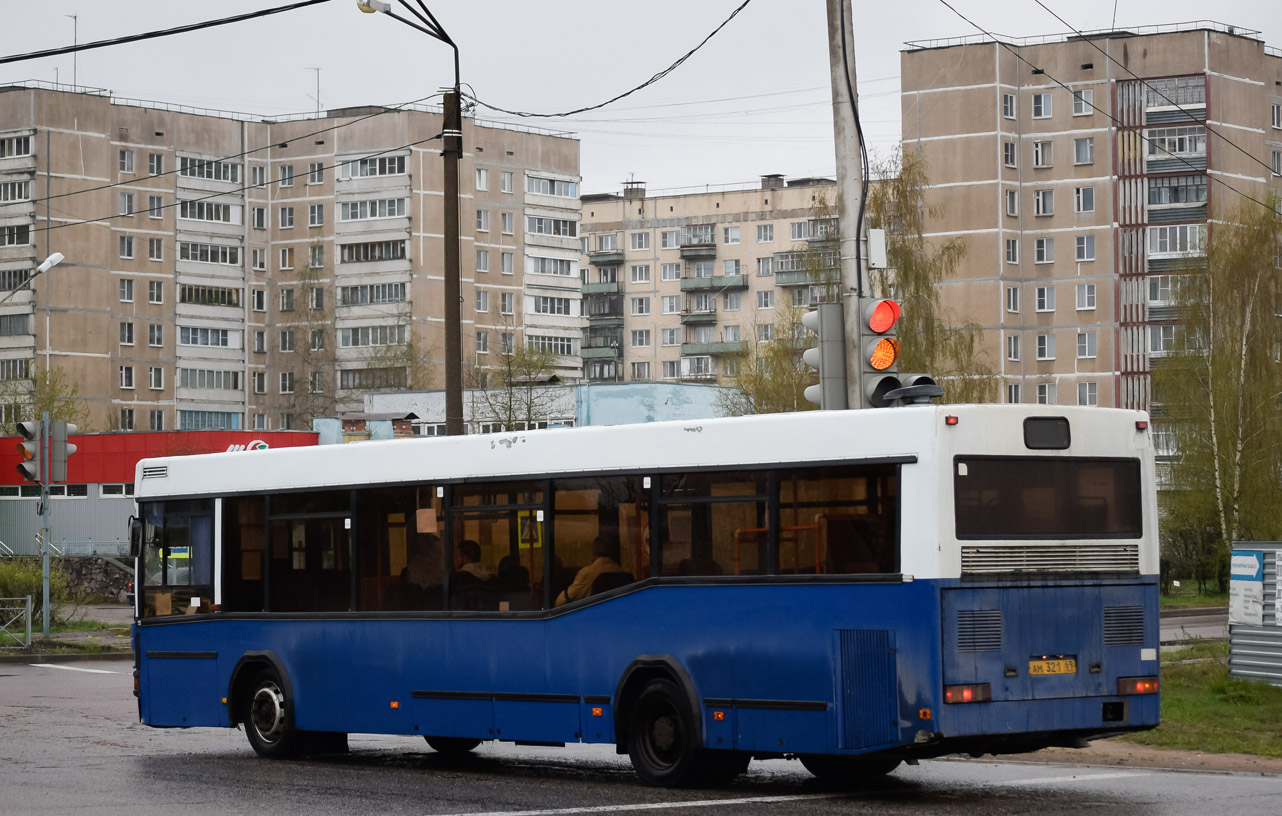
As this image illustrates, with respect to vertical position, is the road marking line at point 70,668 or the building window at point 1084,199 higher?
the building window at point 1084,199

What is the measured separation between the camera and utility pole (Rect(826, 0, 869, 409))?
55.4ft

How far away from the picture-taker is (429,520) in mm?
16031

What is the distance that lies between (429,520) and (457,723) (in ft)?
5.46

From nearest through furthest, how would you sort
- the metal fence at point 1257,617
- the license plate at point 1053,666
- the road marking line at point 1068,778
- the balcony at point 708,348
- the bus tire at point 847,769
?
the license plate at point 1053,666
the bus tire at point 847,769
the road marking line at point 1068,778
the metal fence at point 1257,617
the balcony at point 708,348

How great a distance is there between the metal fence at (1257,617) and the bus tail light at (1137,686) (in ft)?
25.3

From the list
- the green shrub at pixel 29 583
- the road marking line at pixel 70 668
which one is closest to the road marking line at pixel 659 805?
the road marking line at pixel 70 668

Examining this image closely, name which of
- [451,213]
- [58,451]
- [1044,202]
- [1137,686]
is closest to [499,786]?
[1137,686]

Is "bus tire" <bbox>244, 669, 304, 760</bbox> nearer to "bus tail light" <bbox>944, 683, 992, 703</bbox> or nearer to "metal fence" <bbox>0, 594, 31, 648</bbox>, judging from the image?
"bus tail light" <bbox>944, 683, 992, 703</bbox>

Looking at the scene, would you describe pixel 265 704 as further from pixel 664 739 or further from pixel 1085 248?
pixel 1085 248

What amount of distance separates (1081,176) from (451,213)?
79070 mm

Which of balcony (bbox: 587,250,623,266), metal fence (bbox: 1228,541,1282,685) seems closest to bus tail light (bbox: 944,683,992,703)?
metal fence (bbox: 1228,541,1282,685)

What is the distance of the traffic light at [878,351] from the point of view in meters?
15.9

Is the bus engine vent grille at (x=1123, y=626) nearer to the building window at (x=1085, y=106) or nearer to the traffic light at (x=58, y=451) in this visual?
the traffic light at (x=58, y=451)

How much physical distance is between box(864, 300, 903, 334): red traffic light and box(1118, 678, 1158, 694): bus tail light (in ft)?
12.8
